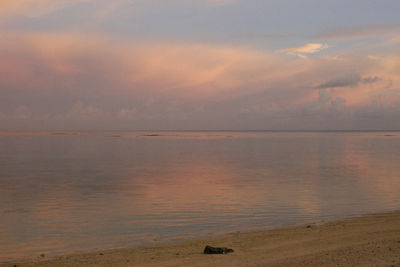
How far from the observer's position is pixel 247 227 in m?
17.5

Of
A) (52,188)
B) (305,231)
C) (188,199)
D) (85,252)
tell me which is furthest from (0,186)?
(305,231)

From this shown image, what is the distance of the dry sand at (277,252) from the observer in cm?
1080

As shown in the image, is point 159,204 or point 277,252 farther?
point 159,204

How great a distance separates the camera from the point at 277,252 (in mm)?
11961

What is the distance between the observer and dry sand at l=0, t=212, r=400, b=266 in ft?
35.4

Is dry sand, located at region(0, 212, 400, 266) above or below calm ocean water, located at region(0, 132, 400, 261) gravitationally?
above

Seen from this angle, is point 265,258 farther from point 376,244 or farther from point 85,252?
point 85,252

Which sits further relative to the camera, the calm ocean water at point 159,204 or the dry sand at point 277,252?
the calm ocean water at point 159,204

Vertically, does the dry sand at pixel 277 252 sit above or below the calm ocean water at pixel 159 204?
above

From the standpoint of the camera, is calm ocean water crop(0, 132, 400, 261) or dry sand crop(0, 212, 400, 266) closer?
dry sand crop(0, 212, 400, 266)

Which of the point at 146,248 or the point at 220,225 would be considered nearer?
the point at 146,248

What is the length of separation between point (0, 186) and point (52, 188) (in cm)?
488

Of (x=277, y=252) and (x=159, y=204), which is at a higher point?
(x=277, y=252)

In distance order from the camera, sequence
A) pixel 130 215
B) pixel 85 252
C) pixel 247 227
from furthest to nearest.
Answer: pixel 130 215 < pixel 247 227 < pixel 85 252
